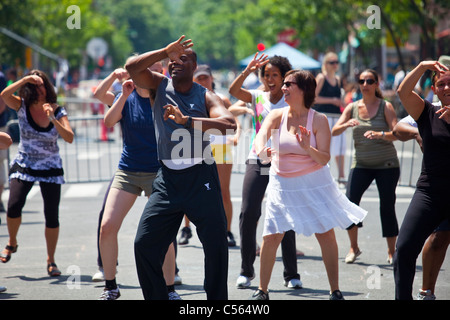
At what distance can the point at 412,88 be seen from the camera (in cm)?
529

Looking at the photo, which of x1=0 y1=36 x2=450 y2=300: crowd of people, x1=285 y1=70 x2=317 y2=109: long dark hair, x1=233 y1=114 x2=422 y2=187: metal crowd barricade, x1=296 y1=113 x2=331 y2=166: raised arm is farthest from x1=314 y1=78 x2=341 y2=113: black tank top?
Answer: x1=296 y1=113 x2=331 y2=166: raised arm

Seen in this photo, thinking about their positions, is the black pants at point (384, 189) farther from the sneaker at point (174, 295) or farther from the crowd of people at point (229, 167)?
the sneaker at point (174, 295)

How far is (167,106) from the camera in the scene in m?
4.76

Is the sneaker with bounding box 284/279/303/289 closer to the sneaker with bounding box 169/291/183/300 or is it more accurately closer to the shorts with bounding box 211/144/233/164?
the sneaker with bounding box 169/291/183/300

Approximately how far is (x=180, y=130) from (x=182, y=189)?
16.3 inches

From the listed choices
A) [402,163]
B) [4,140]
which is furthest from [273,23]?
[4,140]

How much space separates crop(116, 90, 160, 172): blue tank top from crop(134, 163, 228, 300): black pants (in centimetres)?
116

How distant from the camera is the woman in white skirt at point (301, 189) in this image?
5984 mm

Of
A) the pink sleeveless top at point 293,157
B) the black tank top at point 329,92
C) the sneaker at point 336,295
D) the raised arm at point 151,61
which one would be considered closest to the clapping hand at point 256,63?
the pink sleeveless top at point 293,157

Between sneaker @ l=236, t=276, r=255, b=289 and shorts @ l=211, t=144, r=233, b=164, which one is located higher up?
shorts @ l=211, t=144, r=233, b=164

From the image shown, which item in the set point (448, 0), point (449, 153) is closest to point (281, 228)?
point (449, 153)

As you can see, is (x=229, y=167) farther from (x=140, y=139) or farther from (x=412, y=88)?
(x=412, y=88)

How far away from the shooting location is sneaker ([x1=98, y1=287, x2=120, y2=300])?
618cm
